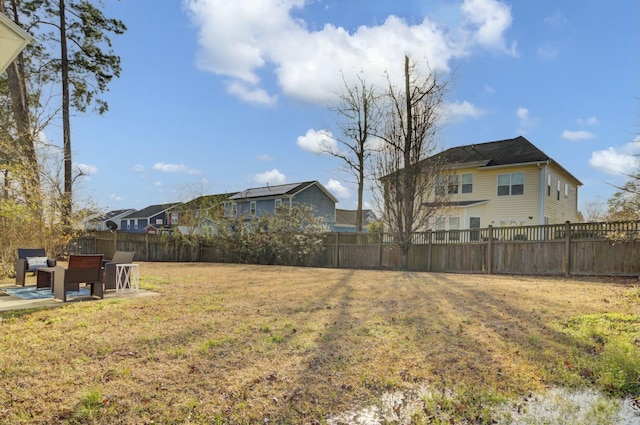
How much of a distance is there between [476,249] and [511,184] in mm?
8180

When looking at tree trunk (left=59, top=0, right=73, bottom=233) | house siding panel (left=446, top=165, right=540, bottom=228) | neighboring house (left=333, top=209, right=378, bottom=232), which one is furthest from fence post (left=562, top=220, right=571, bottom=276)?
neighboring house (left=333, top=209, right=378, bottom=232)

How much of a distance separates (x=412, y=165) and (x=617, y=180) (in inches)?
282

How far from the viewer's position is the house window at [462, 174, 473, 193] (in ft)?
71.0

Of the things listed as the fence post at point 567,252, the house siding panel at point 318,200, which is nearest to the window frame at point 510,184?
the fence post at point 567,252

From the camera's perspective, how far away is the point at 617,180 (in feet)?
30.5

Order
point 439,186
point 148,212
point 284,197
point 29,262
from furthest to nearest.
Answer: point 148,212
point 284,197
point 439,186
point 29,262

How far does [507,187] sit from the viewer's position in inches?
800

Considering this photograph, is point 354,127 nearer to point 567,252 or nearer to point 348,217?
point 567,252

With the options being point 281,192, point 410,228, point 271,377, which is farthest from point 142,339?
point 281,192

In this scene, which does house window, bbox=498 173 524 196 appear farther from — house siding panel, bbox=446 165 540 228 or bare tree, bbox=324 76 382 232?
bare tree, bbox=324 76 382 232

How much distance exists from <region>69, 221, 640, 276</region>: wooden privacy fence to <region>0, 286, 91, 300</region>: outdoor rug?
1141 cm

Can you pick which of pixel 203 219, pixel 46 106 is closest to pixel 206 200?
pixel 203 219

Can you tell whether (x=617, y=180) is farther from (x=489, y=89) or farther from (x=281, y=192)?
(x=281, y=192)

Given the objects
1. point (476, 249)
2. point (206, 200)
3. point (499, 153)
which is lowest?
point (476, 249)
